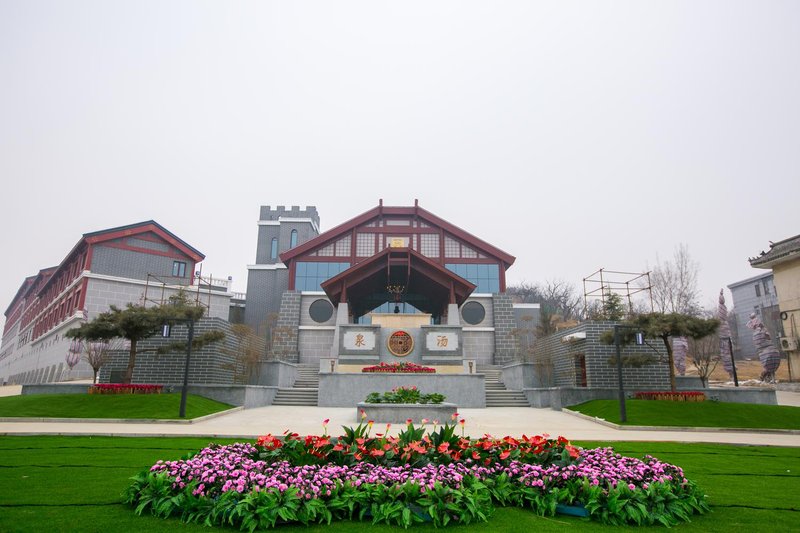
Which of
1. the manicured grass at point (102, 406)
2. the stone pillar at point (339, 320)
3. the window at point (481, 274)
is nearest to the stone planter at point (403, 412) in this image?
the manicured grass at point (102, 406)

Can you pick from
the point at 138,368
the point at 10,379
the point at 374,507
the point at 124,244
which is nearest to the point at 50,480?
the point at 374,507

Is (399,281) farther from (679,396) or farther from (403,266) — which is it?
(679,396)

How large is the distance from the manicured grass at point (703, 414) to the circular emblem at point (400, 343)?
1041 centimetres

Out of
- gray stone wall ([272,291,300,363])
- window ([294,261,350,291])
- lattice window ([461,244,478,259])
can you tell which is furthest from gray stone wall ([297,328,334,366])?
lattice window ([461,244,478,259])

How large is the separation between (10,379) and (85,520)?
205 ft

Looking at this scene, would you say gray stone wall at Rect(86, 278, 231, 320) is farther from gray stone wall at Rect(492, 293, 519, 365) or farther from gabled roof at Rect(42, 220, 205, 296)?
gray stone wall at Rect(492, 293, 519, 365)

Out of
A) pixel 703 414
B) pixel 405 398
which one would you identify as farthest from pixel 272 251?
pixel 703 414

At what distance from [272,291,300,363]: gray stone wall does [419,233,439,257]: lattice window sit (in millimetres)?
9923

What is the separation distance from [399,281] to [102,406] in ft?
57.5

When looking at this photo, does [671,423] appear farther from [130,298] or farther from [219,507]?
[130,298]

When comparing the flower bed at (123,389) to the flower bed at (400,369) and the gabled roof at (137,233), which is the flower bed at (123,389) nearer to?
the flower bed at (400,369)

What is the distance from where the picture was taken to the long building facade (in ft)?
110

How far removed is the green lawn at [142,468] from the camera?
4.79 m

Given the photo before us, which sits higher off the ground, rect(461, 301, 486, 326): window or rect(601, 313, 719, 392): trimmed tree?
rect(461, 301, 486, 326): window
